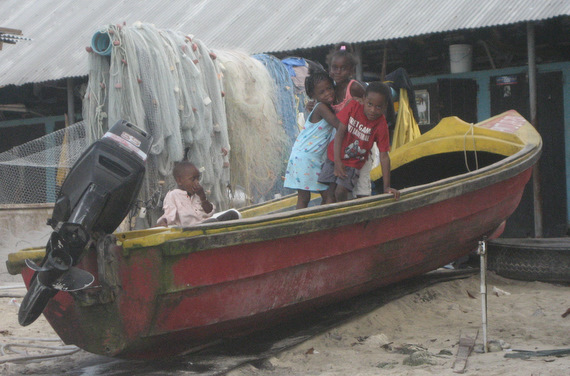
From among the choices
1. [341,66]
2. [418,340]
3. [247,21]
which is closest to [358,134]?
[341,66]

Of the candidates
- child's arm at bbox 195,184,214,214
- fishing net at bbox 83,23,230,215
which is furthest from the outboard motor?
fishing net at bbox 83,23,230,215

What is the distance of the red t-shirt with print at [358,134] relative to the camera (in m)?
5.66

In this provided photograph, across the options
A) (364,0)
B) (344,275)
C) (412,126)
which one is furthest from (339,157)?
(364,0)

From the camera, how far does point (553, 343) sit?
479 centimetres

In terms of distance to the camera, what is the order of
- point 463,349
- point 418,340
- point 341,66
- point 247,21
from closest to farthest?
1. point 463,349
2. point 418,340
3. point 341,66
4. point 247,21

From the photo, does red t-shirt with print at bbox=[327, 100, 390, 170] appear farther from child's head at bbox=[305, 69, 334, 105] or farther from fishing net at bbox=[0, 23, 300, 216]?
fishing net at bbox=[0, 23, 300, 216]

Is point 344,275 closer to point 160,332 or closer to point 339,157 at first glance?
point 339,157

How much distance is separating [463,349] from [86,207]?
2406mm

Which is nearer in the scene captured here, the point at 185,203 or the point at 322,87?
the point at 185,203

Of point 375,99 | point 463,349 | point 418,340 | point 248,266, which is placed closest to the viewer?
point 248,266

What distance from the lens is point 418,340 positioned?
5074mm

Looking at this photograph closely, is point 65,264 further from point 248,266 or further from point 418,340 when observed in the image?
point 418,340

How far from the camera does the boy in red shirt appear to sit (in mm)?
5590

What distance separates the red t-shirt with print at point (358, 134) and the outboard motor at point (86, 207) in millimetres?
1916
